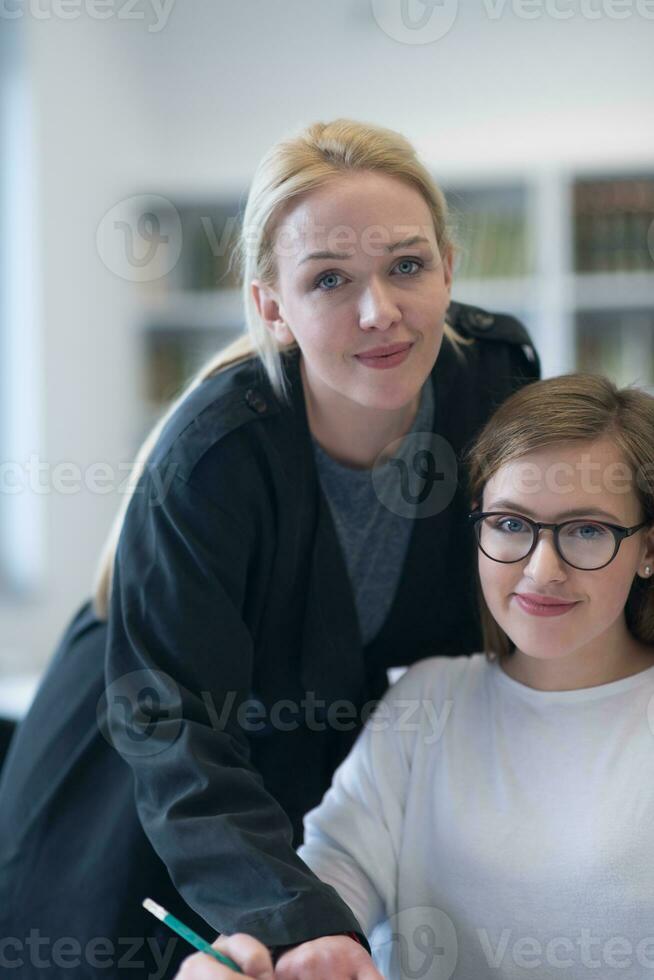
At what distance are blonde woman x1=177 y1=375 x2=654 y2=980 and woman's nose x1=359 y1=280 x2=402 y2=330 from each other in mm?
180

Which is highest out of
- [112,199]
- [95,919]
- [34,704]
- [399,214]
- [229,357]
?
[112,199]

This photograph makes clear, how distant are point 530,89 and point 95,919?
3.19 meters

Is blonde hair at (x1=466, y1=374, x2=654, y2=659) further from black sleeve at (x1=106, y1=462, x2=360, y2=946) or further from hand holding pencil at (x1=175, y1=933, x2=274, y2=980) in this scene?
hand holding pencil at (x1=175, y1=933, x2=274, y2=980)

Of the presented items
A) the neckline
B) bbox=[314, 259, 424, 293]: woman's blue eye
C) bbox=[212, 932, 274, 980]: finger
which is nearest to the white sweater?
the neckline

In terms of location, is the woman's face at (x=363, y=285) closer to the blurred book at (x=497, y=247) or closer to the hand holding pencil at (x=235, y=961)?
the hand holding pencil at (x=235, y=961)

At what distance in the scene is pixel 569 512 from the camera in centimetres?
115

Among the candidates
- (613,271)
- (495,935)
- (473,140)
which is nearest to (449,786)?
(495,935)

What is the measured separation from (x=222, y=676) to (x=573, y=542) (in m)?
0.41

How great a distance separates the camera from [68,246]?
3602 millimetres

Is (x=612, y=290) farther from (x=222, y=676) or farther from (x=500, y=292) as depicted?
(x=222, y=676)

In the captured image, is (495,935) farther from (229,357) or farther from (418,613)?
(229,357)

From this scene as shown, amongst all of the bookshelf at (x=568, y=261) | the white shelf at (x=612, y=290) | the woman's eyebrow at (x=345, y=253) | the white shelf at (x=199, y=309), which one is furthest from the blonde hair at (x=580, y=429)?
the white shelf at (x=199, y=309)

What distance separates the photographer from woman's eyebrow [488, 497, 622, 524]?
1.15m

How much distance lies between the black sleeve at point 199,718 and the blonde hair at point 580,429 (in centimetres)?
30
